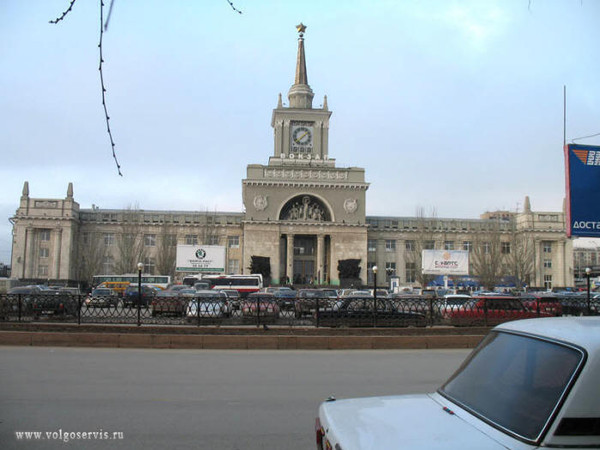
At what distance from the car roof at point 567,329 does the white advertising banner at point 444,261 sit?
45.4 m

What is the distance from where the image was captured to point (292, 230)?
5950 centimetres

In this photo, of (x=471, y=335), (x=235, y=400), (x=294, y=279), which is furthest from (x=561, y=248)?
(x=235, y=400)

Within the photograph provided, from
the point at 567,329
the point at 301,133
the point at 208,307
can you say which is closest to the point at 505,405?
the point at 567,329

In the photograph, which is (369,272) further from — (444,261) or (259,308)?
(259,308)

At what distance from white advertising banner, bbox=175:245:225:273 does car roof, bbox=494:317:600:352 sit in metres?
46.1

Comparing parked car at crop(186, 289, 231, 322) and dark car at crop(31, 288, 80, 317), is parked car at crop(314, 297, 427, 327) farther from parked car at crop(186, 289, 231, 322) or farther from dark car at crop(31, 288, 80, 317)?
dark car at crop(31, 288, 80, 317)

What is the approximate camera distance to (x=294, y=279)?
61.1 m

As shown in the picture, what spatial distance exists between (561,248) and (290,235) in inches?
1413

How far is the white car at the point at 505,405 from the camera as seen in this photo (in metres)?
2.48

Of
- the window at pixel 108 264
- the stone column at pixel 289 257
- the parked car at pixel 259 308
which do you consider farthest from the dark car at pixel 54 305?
the window at pixel 108 264

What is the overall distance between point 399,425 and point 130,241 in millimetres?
59371

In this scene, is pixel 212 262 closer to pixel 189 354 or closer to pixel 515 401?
pixel 189 354

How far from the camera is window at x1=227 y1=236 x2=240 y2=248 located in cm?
6431

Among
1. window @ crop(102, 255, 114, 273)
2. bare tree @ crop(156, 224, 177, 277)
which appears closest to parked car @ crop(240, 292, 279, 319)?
bare tree @ crop(156, 224, 177, 277)
